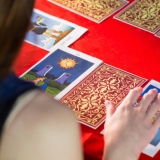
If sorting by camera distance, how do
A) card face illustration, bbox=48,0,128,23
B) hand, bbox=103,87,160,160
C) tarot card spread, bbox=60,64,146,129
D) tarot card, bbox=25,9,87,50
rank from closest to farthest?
hand, bbox=103,87,160,160
tarot card spread, bbox=60,64,146,129
tarot card, bbox=25,9,87,50
card face illustration, bbox=48,0,128,23

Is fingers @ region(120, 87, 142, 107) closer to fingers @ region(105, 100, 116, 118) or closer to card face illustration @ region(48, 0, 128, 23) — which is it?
fingers @ region(105, 100, 116, 118)

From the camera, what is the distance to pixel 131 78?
48.9 inches

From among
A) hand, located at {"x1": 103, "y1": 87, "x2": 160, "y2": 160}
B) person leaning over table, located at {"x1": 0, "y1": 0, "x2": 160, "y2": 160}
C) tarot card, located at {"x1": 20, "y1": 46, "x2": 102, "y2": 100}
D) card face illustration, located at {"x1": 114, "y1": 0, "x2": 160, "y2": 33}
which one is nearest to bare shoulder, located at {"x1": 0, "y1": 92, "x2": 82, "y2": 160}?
person leaning over table, located at {"x1": 0, "y1": 0, "x2": 160, "y2": 160}

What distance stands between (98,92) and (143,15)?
408mm

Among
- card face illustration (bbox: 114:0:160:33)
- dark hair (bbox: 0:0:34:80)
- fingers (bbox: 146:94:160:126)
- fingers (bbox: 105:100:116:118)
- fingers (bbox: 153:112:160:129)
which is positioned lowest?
fingers (bbox: 105:100:116:118)

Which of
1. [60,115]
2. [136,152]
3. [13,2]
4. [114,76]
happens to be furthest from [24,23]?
[114,76]

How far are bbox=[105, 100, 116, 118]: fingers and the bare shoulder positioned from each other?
0.34m

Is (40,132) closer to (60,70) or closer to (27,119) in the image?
(27,119)

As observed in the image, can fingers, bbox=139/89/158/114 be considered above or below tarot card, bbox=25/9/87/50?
above

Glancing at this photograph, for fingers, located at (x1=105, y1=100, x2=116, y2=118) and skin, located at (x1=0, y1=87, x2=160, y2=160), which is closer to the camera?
skin, located at (x1=0, y1=87, x2=160, y2=160)

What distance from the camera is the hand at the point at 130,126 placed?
101 centimetres

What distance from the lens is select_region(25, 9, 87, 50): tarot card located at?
1361 mm

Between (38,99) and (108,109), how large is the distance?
1.25 feet

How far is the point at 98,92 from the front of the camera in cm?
119
